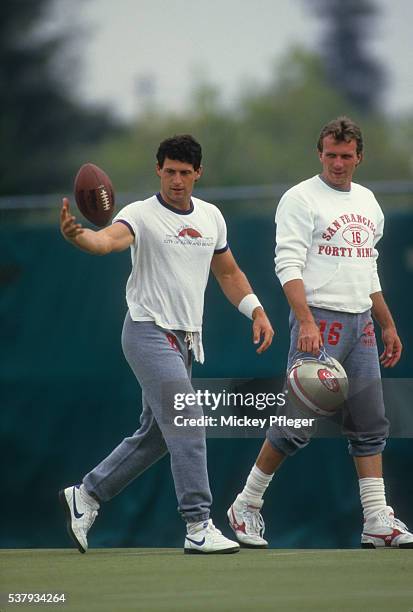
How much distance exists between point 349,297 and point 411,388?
169cm

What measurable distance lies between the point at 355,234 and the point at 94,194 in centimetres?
128

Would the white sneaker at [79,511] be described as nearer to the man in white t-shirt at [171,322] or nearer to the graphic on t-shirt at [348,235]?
the man in white t-shirt at [171,322]

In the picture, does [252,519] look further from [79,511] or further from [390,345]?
[390,345]

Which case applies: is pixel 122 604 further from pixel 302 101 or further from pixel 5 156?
pixel 302 101

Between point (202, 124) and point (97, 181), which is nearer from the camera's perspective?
point (97, 181)

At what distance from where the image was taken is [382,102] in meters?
47.0

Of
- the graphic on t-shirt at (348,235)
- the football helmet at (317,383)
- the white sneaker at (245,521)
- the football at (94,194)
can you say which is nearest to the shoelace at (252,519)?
the white sneaker at (245,521)

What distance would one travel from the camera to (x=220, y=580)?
6082mm

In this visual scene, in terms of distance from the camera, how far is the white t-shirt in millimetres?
7230

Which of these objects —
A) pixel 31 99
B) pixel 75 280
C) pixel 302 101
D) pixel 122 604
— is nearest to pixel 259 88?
pixel 302 101

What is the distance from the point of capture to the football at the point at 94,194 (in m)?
7.54

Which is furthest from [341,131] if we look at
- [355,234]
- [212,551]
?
[212,551]

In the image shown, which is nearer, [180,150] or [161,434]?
[180,150]

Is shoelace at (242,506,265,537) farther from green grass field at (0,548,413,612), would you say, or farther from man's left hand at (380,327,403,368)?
man's left hand at (380,327,403,368)
